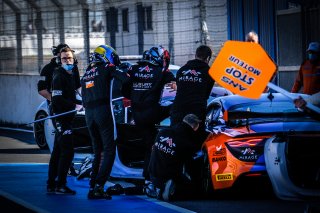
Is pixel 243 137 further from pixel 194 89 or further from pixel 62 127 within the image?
pixel 62 127

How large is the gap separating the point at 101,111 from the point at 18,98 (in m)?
14.7

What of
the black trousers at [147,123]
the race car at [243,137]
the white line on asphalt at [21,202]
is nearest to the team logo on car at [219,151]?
the race car at [243,137]

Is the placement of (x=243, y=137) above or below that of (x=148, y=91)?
below

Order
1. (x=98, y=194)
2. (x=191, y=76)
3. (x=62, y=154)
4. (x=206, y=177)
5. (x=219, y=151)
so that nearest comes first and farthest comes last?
(x=219, y=151)
(x=206, y=177)
(x=98, y=194)
(x=191, y=76)
(x=62, y=154)

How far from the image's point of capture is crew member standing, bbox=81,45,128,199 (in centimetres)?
1196

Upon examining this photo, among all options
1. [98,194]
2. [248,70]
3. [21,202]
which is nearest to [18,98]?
[98,194]

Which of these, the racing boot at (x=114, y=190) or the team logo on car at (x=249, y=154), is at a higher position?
the team logo on car at (x=249, y=154)

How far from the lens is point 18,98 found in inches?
1038

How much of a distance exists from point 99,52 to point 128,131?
47.8 inches

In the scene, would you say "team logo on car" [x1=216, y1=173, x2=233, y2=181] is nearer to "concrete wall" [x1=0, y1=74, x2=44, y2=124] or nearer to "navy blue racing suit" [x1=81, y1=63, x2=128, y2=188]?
"navy blue racing suit" [x1=81, y1=63, x2=128, y2=188]

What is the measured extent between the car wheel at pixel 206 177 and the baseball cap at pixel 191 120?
34 cm

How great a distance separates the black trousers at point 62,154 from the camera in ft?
40.8

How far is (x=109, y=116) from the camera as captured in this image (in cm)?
1201

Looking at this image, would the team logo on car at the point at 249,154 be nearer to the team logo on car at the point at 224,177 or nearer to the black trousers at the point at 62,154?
the team logo on car at the point at 224,177
